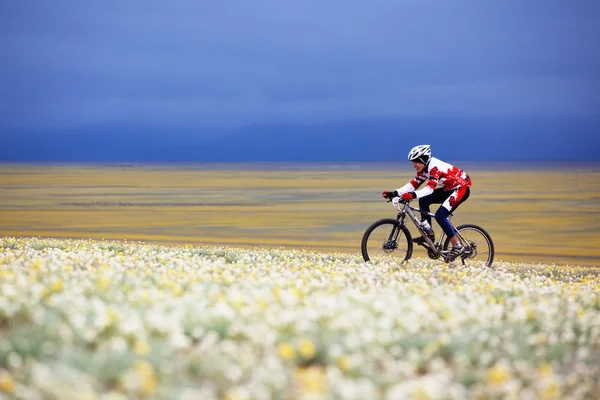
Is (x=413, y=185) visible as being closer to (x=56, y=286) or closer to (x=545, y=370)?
(x=56, y=286)

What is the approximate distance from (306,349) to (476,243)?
33.8ft

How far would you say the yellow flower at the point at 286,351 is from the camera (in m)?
5.98

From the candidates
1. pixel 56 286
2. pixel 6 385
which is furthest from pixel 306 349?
pixel 56 286

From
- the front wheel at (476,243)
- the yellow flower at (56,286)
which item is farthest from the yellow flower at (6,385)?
the front wheel at (476,243)

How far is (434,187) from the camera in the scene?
14.4 metres

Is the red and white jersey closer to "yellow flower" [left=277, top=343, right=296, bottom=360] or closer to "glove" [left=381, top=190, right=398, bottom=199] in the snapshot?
"glove" [left=381, top=190, right=398, bottom=199]

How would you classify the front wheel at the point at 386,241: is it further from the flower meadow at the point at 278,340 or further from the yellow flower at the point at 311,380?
the yellow flower at the point at 311,380

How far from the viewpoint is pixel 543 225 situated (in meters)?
43.9

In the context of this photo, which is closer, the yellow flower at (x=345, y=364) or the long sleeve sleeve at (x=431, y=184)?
the yellow flower at (x=345, y=364)

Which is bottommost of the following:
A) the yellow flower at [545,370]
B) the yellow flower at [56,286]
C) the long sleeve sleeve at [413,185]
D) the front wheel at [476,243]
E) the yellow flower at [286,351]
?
the yellow flower at [545,370]

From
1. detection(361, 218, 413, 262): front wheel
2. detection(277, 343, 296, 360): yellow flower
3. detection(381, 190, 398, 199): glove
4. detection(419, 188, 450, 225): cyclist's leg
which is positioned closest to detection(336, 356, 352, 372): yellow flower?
detection(277, 343, 296, 360): yellow flower

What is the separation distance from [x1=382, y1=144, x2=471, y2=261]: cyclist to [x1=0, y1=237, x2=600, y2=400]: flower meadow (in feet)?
15.7

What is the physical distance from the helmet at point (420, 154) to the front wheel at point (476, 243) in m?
1.91

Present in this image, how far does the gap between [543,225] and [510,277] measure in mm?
32909
